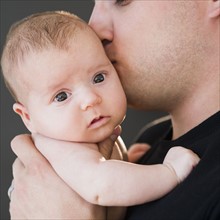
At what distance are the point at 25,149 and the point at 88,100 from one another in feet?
0.85

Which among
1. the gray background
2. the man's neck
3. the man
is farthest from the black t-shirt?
the gray background

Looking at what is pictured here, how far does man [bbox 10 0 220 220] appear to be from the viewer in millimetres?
1269

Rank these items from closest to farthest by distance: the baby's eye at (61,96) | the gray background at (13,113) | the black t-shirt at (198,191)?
the black t-shirt at (198,191), the baby's eye at (61,96), the gray background at (13,113)

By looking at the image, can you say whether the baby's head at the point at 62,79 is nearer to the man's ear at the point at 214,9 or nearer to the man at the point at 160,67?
the man at the point at 160,67

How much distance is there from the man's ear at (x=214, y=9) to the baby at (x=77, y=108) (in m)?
0.33

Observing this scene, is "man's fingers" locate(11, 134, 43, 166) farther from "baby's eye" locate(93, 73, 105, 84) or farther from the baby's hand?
the baby's hand

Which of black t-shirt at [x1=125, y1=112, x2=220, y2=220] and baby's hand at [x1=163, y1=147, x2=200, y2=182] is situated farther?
baby's hand at [x1=163, y1=147, x2=200, y2=182]

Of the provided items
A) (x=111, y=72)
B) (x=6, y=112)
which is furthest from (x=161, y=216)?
(x=6, y=112)

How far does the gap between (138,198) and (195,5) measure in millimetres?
577

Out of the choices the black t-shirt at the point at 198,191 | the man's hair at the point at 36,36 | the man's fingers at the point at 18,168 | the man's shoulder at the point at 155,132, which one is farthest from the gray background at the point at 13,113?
the black t-shirt at the point at 198,191

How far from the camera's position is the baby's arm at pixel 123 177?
3.55 feet

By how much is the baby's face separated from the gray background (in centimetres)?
170

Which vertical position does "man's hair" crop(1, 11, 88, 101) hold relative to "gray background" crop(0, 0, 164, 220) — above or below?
above

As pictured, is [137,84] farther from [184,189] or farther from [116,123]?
[184,189]
